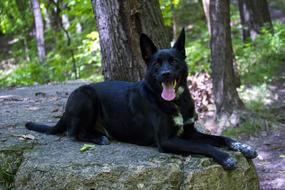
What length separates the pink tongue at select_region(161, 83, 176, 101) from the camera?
4.56 metres

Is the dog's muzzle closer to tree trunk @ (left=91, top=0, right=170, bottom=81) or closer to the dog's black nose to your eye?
the dog's black nose

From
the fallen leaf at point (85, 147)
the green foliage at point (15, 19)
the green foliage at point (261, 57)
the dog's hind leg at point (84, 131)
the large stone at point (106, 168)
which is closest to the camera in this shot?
the large stone at point (106, 168)

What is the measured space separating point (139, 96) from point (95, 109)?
1.93 feet

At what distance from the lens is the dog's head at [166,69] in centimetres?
455

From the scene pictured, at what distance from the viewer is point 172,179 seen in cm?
439

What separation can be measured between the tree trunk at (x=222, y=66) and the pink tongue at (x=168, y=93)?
5.33 m

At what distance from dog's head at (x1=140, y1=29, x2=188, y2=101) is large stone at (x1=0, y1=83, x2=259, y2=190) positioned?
619 millimetres

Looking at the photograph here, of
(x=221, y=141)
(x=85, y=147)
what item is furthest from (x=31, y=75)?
(x=221, y=141)

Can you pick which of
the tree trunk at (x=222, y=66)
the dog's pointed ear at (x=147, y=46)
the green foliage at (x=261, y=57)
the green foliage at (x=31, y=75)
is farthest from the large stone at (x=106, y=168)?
the green foliage at (x=31, y=75)

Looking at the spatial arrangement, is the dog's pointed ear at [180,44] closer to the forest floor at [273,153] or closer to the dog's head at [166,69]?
the dog's head at [166,69]

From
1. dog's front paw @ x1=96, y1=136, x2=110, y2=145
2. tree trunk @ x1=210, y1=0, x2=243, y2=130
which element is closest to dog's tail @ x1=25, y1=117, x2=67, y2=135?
dog's front paw @ x1=96, y1=136, x2=110, y2=145

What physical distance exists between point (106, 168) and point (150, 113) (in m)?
0.75

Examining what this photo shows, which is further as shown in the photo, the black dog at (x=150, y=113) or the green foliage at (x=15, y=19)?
the green foliage at (x=15, y=19)

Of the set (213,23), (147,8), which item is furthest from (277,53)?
(147,8)
